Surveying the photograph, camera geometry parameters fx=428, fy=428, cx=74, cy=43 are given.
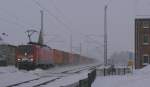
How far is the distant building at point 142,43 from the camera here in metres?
66.8

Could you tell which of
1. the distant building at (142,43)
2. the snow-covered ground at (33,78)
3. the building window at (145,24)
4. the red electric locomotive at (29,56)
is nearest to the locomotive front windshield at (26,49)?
the red electric locomotive at (29,56)

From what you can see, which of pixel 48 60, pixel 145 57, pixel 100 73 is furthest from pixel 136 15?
pixel 100 73

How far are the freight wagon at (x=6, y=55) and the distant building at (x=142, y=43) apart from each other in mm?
19406

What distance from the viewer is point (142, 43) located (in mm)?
67312

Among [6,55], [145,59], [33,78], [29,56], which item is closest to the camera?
[33,78]

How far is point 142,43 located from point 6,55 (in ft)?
70.9

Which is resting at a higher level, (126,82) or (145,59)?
(145,59)

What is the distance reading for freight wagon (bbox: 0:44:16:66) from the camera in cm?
5754

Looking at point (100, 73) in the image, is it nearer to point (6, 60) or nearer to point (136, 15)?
point (6, 60)

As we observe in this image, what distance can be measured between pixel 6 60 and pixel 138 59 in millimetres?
20696

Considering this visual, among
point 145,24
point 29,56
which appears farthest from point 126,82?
point 145,24

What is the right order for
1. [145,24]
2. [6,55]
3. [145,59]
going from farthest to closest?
[145,24]
[145,59]
[6,55]

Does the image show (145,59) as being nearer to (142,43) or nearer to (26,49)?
(142,43)

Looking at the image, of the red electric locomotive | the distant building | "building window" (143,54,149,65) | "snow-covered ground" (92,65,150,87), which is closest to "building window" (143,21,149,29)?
the distant building
